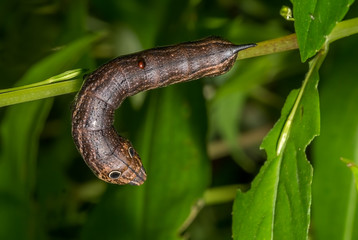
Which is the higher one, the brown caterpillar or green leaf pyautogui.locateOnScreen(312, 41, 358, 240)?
the brown caterpillar

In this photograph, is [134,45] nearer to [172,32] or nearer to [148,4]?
[148,4]

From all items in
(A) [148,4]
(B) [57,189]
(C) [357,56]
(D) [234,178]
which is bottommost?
(D) [234,178]

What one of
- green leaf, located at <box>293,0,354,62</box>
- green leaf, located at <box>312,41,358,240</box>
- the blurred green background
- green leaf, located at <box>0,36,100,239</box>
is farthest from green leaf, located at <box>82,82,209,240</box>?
green leaf, located at <box>293,0,354,62</box>

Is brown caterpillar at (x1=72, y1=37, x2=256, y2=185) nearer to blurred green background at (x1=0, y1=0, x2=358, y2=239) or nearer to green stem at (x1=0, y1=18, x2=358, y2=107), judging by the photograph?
green stem at (x1=0, y1=18, x2=358, y2=107)

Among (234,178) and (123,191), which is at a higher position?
(123,191)

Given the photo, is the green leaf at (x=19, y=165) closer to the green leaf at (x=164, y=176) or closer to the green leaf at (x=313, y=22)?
the green leaf at (x=164, y=176)

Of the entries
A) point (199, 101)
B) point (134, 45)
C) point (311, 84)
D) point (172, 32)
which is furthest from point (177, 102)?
point (134, 45)
